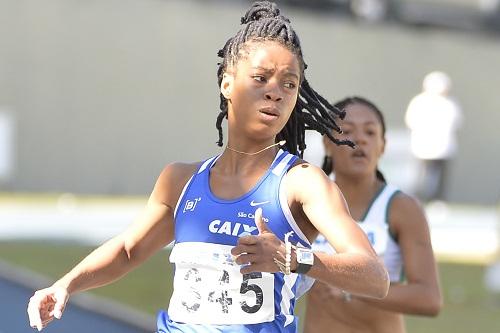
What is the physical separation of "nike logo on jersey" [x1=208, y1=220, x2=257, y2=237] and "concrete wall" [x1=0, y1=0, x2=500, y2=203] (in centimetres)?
1905

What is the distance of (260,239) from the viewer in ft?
11.4

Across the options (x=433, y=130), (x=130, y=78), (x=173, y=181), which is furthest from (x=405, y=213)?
(x=130, y=78)

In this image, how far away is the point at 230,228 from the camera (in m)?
3.97

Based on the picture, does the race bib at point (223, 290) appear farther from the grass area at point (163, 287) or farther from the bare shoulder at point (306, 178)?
the grass area at point (163, 287)

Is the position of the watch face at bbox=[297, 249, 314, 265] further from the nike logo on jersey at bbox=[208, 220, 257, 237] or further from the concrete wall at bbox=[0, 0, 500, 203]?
the concrete wall at bbox=[0, 0, 500, 203]

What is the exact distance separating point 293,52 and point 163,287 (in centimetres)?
766

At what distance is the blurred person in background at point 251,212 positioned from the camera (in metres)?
3.89

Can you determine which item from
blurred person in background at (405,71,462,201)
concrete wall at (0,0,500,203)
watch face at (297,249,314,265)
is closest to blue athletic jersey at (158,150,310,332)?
watch face at (297,249,314,265)

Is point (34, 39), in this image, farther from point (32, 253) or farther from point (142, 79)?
point (32, 253)

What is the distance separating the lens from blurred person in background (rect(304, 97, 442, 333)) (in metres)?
5.51

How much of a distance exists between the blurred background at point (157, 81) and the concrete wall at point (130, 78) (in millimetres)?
23

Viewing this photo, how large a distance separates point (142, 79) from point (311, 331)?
19.0 m

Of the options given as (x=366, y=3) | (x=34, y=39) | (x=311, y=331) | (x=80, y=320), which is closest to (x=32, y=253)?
(x=80, y=320)

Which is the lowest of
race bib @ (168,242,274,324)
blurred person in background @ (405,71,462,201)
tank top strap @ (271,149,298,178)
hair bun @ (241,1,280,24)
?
race bib @ (168,242,274,324)
